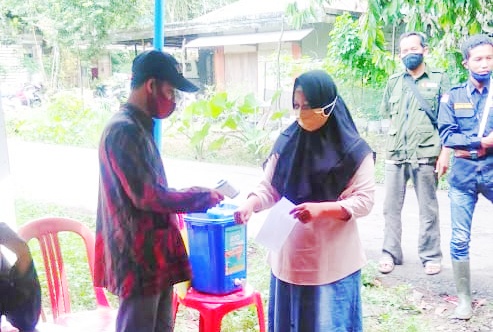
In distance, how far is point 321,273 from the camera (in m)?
1.91

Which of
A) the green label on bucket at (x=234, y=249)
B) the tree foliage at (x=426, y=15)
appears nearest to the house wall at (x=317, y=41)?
the tree foliage at (x=426, y=15)

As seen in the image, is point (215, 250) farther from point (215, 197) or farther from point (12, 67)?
point (12, 67)

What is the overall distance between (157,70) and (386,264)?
247 cm

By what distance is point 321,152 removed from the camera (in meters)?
1.91

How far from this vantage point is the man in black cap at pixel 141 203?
168 centimetres

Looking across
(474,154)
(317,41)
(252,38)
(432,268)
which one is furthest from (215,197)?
(317,41)

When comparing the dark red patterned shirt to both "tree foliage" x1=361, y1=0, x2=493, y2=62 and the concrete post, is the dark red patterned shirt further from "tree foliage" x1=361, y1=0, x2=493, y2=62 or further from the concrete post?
"tree foliage" x1=361, y1=0, x2=493, y2=62

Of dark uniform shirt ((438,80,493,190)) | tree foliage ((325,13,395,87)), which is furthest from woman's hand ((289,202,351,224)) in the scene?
tree foliage ((325,13,395,87))

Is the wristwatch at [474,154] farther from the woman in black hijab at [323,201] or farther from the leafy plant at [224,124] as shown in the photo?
the leafy plant at [224,124]

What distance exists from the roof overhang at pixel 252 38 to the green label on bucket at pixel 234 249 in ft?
8.63

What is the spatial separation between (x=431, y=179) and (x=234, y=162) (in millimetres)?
2722

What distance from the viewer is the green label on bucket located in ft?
7.49

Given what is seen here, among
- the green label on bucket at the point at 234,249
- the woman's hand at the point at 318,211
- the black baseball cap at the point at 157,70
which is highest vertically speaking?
the black baseball cap at the point at 157,70

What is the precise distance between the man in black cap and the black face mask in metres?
2.02
